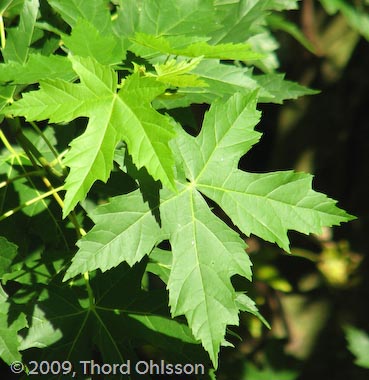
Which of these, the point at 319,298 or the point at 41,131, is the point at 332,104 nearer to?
the point at 319,298

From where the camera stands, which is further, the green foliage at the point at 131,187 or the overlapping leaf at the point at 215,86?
the overlapping leaf at the point at 215,86

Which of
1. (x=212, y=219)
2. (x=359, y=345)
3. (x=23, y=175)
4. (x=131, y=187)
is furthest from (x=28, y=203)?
(x=359, y=345)

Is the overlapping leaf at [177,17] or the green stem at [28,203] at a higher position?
the overlapping leaf at [177,17]

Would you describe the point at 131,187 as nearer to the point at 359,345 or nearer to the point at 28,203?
the point at 28,203

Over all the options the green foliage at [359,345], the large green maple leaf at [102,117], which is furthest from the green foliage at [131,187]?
the green foliage at [359,345]

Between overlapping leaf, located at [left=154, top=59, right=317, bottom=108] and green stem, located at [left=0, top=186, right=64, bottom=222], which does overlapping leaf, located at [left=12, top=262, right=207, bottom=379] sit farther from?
overlapping leaf, located at [left=154, top=59, right=317, bottom=108]

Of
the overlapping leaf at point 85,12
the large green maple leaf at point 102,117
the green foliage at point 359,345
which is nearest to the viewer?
the large green maple leaf at point 102,117

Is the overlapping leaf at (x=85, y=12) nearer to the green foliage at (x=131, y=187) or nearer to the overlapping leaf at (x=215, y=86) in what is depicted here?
the green foliage at (x=131, y=187)

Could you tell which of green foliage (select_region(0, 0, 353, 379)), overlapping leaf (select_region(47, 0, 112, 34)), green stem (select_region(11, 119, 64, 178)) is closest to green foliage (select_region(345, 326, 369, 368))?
green foliage (select_region(0, 0, 353, 379))
